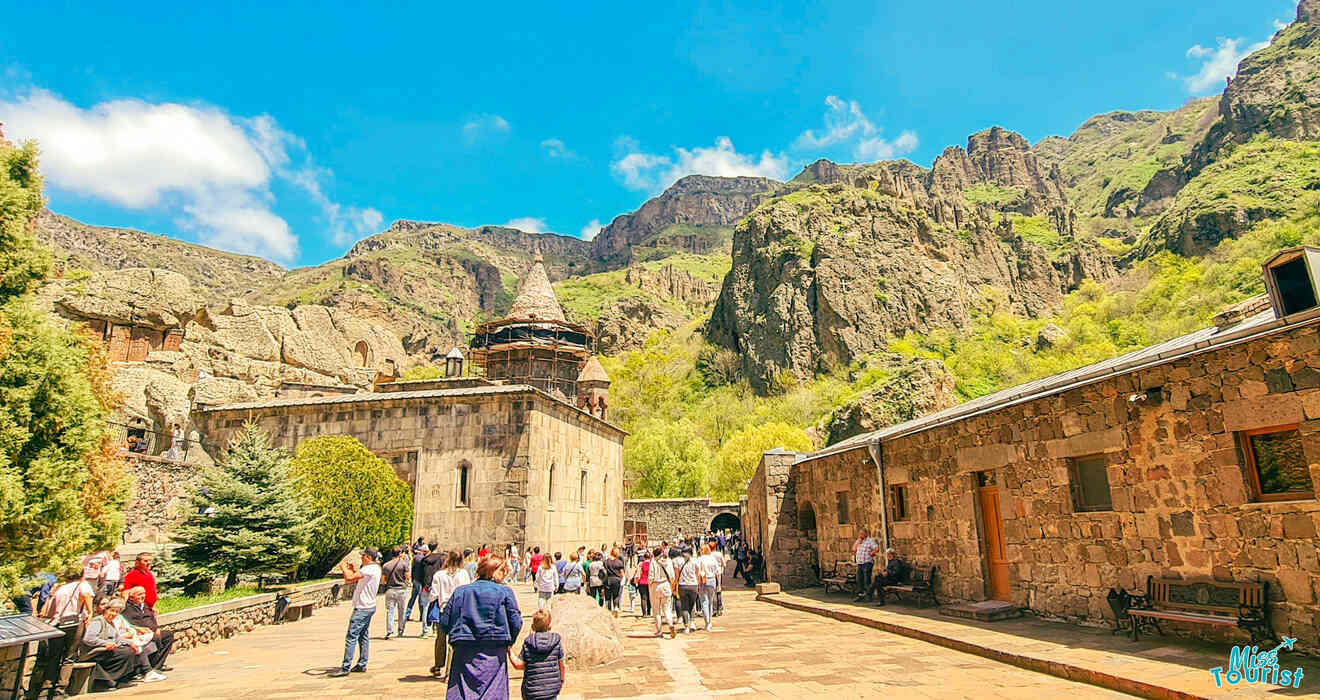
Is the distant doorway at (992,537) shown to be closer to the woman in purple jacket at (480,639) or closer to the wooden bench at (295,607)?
the woman in purple jacket at (480,639)

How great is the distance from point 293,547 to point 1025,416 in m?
14.4

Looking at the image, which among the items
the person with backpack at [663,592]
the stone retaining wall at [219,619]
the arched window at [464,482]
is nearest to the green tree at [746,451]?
the arched window at [464,482]

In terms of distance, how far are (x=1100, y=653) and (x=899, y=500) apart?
266 inches

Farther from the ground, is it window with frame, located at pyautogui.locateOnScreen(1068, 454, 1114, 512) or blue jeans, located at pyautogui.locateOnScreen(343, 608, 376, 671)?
window with frame, located at pyautogui.locateOnScreen(1068, 454, 1114, 512)

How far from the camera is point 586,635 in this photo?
861cm

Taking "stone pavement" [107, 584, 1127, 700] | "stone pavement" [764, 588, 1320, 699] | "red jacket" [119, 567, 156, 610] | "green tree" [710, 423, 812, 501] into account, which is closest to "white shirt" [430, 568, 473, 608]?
"stone pavement" [107, 584, 1127, 700]

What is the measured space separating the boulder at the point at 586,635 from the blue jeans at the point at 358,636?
219 centimetres

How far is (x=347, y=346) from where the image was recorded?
49719 mm

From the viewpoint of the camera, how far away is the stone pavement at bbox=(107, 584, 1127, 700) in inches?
261

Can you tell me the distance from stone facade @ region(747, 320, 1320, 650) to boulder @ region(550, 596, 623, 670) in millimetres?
6325

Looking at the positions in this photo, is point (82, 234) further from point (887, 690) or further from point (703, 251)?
point (887, 690)

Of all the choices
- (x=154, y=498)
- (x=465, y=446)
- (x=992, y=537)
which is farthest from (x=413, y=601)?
(x=154, y=498)

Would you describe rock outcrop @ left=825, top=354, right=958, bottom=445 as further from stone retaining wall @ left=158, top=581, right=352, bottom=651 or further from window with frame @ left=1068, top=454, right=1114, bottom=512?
stone retaining wall @ left=158, top=581, right=352, bottom=651

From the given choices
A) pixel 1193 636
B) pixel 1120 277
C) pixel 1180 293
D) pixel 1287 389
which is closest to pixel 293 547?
pixel 1193 636
